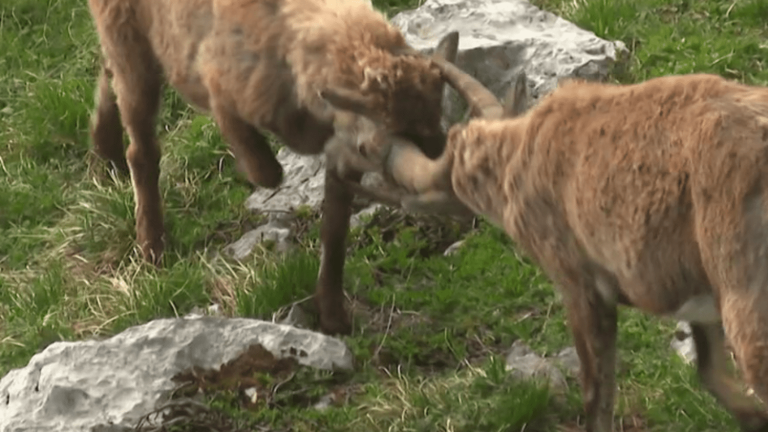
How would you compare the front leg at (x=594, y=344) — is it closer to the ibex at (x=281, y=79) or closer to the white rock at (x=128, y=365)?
the ibex at (x=281, y=79)

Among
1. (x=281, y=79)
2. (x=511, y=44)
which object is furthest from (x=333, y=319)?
(x=511, y=44)

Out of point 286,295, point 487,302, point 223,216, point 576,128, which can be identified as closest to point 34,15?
point 223,216

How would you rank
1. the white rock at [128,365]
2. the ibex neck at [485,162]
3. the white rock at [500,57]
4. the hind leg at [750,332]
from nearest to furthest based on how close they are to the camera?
the hind leg at [750,332], the ibex neck at [485,162], the white rock at [128,365], the white rock at [500,57]

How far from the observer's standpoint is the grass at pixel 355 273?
488 cm

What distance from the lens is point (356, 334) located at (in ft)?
18.5

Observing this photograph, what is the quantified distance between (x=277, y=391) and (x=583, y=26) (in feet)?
11.4

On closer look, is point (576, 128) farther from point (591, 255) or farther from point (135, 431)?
point (135, 431)

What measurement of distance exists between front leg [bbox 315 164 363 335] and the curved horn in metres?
0.98

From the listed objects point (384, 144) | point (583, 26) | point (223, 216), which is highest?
point (384, 144)

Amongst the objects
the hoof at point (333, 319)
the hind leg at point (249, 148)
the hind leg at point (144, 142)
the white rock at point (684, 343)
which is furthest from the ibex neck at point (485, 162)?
the hind leg at point (144, 142)

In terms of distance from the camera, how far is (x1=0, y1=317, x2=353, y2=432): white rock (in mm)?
4723

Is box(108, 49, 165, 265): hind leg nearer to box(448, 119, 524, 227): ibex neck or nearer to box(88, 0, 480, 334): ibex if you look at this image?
box(88, 0, 480, 334): ibex

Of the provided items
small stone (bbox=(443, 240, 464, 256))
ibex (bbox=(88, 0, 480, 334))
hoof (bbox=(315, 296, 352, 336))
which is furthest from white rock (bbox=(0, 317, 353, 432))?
small stone (bbox=(443, 240, 464, 256))

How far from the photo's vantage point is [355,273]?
19.9ft
